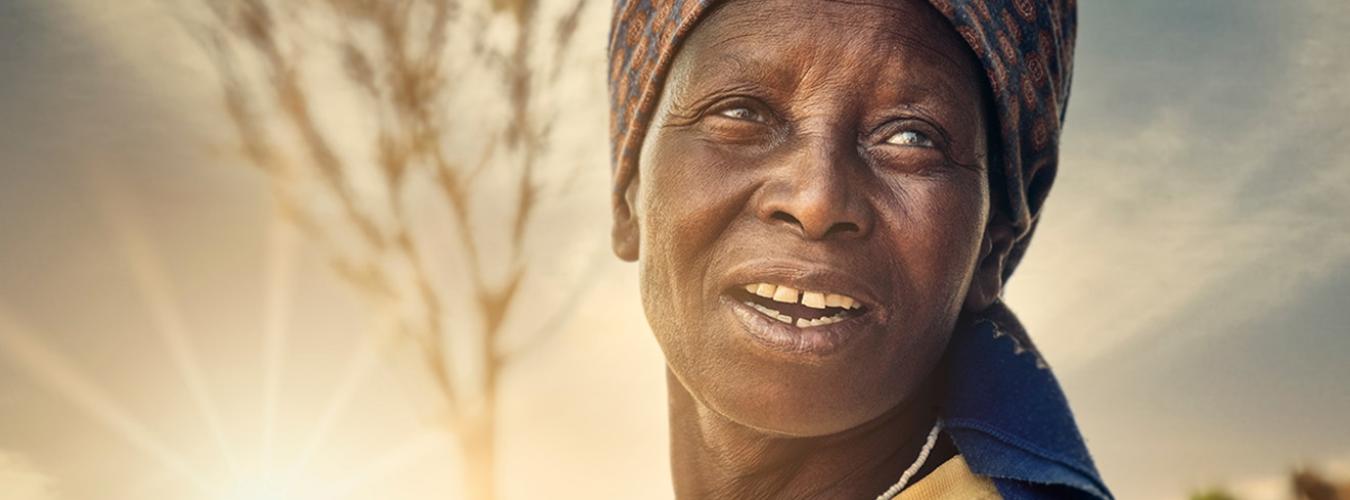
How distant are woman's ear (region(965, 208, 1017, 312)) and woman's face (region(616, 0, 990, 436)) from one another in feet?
0.66

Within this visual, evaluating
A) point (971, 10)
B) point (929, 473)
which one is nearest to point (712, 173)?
point (971, 10)

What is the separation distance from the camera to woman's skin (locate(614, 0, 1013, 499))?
264 centimetres

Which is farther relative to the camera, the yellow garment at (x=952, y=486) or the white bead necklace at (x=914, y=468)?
the white bead necklace at (x=914, y=468)

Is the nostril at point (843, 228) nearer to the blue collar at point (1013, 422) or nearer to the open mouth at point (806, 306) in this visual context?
the open mouth at point (806, 306)

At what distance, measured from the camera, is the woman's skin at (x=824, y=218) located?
2.64 metres

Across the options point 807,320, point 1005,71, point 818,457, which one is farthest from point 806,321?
point 1005,71

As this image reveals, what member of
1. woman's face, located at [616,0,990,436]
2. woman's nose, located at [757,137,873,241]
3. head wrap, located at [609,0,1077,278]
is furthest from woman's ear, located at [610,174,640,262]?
woman's nose, located at [757,137,873,241]

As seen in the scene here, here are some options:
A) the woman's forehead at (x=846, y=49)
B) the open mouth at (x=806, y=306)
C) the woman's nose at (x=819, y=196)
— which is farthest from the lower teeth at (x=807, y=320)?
the woman's forehead at (x=846, y=49)

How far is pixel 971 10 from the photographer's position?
9.23 ft

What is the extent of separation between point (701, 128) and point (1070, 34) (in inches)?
47.1

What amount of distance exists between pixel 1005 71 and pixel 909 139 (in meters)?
0.34

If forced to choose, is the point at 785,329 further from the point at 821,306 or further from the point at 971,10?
the point at 971,10

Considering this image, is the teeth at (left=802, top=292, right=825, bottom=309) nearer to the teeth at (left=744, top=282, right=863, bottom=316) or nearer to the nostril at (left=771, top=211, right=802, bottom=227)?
the teeth at (left=744, top=282, right=863, bottom=316)

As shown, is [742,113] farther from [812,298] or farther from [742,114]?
[812,298]
